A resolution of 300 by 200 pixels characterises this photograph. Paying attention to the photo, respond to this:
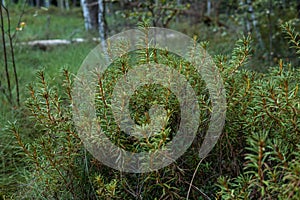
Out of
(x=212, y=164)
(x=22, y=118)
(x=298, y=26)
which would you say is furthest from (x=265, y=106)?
(x=298, y=26)

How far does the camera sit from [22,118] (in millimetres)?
3053

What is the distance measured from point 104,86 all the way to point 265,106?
636 millimetres

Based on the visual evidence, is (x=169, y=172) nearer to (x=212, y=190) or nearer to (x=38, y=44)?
(x=212, y=190)

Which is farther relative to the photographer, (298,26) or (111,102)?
(298,26)

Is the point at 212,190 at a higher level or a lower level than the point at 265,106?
lower

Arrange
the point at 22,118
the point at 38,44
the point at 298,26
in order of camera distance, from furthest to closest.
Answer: the point at 38,44 → the point at 298,26 → the point at 22,118

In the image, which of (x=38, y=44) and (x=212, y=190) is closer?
(x=212, y=190)

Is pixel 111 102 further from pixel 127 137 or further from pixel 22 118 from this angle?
pixel 22 118

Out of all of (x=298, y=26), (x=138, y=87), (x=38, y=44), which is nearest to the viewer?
(x=138, y=87)

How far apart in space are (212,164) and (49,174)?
663 mm

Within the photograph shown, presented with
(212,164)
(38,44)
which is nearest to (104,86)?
(212,164)

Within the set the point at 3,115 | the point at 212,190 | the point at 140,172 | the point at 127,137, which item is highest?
the point at 127,137

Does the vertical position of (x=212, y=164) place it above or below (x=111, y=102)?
below

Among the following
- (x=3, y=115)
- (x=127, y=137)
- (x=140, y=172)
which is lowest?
(x=3, y=115)
